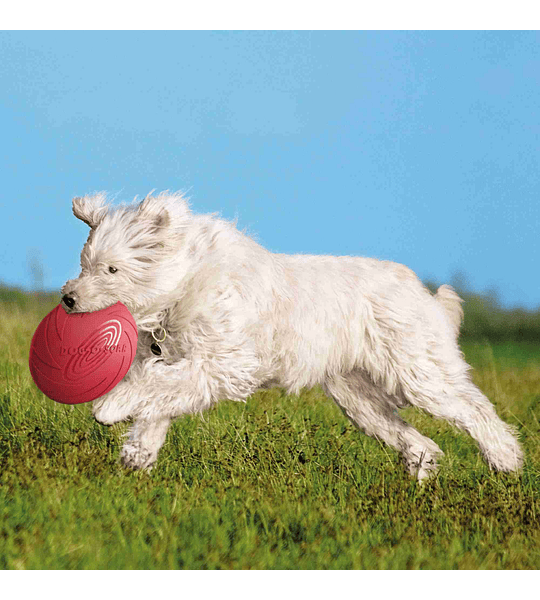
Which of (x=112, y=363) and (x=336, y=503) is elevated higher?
(x=112, y=363)

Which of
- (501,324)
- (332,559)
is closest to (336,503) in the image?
(332,559)

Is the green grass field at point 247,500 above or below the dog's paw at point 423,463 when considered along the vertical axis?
below

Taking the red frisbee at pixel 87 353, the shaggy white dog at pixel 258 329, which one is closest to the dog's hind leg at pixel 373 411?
the shaggy white dog at pixel 258 329

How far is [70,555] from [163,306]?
6.66 feet

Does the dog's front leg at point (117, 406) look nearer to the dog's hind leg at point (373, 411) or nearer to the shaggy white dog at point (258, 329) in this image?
the shaggy white dog at point (258, 329)

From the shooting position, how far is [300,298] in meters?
5.76

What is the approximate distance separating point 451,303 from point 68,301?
12.2ft

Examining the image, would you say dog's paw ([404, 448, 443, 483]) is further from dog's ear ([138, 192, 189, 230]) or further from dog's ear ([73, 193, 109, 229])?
dog's ear ([73, 193, 109, 229])

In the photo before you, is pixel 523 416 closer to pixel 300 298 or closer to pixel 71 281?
pixel 300 298

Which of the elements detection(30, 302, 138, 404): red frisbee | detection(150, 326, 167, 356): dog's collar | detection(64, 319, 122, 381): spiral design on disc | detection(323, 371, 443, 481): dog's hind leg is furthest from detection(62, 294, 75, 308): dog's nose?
detection(323, 371, 443, 481): dog's hind leg

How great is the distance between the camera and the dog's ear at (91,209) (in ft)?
17.9

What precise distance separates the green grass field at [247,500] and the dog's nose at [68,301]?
1279 mm

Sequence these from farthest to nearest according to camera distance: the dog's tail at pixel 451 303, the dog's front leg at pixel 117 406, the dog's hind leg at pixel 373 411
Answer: the dog's tail at pixel 451 303 < the dog's hind leg at pixel 373 411 < the dog's front leg at pixel 117 406

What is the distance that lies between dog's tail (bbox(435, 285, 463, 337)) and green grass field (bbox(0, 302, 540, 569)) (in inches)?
53.2
